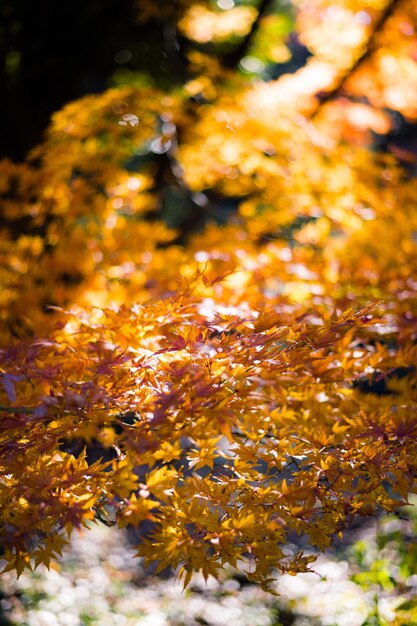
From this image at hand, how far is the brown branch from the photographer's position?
5715 mm

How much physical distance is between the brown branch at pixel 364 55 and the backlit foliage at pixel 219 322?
3cm

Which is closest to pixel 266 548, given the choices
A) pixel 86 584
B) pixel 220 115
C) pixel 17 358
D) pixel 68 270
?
pixel 17 358

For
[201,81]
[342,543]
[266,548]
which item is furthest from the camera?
[201,81]

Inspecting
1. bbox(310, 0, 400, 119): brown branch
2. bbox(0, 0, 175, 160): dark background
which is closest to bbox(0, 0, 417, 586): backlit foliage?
bbox(310, 0, 400, 119): brown branch

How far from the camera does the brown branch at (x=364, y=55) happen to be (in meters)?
5.71

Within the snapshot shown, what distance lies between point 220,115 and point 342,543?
3.90 m

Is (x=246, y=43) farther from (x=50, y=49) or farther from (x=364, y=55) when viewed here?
(x=50, y=49)

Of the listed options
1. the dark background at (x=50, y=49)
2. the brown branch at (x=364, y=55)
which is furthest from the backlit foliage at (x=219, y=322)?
the dark background at (x=50, y=49)

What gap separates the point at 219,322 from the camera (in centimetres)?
182

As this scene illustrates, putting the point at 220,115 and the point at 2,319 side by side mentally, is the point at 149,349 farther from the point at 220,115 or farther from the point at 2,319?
the point at 220,115

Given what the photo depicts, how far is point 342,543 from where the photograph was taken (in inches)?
158

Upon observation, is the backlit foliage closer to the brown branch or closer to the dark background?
the brown branch

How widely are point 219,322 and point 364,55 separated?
5780mm

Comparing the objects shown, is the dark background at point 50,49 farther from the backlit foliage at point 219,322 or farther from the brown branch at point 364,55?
the brown branch at point 364,55
